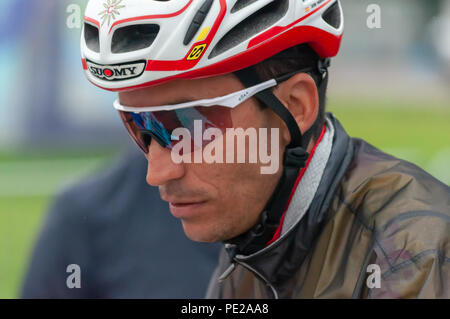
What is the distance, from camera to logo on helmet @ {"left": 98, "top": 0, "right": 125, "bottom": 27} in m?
2.38

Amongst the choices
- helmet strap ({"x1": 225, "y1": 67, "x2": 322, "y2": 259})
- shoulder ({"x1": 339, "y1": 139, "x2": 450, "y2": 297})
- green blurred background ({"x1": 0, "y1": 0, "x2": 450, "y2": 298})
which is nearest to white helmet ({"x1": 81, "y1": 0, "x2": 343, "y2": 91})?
helmet strap ({"x1": 225, "y1": 67, "x2": 322, "y2": 259})

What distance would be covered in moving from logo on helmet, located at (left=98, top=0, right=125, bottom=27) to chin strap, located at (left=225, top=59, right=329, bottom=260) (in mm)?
623

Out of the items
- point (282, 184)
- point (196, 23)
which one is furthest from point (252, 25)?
point (282, 184)

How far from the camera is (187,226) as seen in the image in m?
2.56

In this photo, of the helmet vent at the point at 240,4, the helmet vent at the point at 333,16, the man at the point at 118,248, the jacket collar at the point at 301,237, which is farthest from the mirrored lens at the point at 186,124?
the man at the point at 118,248

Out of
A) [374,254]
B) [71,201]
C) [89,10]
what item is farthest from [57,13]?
[374,254]

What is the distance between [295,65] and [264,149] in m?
0.36

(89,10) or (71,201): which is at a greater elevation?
(89,10)

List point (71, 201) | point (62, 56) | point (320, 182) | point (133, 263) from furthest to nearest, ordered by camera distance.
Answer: point (62, 56), point (71, 201), point (133, 263), point (320, 182)

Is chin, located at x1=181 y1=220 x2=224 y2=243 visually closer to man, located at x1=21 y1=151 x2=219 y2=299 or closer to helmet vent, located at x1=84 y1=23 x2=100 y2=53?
helmet vent, located at x1=84 y1=23 x2=100 y2=53

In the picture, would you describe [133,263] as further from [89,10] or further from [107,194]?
[89,10]

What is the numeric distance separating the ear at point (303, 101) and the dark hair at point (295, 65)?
0.05 meters

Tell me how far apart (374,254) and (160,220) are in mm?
2962

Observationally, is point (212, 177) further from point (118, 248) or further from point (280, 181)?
point (118, 248)
